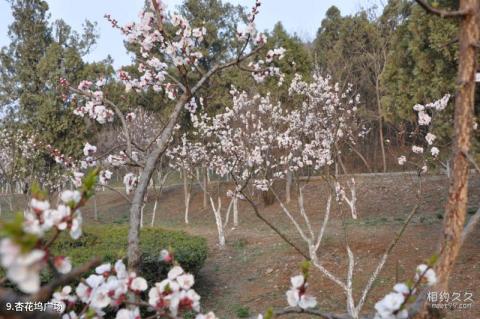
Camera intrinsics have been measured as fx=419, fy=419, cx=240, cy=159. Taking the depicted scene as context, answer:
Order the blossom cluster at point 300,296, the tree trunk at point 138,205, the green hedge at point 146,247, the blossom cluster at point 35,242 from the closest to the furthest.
A: 1. the blossom cluster at point 35,242
2. the blossom cluster at point 300,296
3. the tree trunk at point 138,205
4. the green hedge at point 146,247

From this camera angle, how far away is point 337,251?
8.46 m

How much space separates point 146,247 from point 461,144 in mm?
6290

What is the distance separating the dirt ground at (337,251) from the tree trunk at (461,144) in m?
2.32

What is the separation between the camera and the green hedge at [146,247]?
6.35 m

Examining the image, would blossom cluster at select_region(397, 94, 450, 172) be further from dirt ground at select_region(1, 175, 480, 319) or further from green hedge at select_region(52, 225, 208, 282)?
green hedge at select_region(52, 225, 208, 282)

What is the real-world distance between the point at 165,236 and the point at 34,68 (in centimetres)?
1073

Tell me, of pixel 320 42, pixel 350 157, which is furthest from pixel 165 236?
pixel 320 42

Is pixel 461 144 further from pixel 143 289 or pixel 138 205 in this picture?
pixel 138 205

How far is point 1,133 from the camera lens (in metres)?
14.7

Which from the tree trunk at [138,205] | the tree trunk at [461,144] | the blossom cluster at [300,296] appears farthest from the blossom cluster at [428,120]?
the blossom cluster at [300,296]

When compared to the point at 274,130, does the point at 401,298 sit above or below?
below

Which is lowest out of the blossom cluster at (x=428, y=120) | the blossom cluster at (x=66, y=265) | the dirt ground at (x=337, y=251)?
the dirt ground at (x=337, y=251)

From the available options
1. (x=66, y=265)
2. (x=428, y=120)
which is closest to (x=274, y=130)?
(x=428, y=120)

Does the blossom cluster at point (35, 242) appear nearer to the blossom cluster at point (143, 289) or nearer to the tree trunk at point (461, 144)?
the blossom cluster at point (143, 289)
